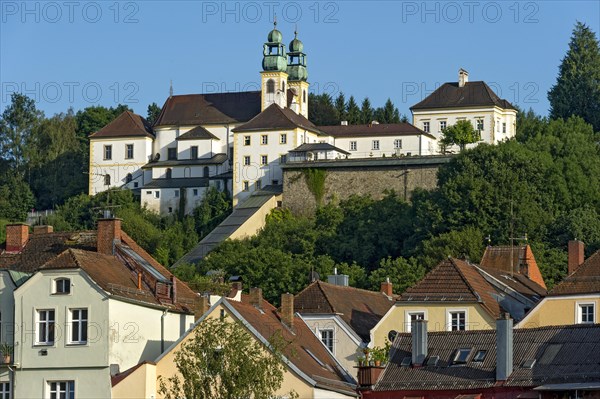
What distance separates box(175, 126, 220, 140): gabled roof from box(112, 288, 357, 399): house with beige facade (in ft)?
260

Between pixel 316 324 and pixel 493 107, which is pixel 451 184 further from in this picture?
pixel 316 324

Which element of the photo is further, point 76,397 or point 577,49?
point 577,49

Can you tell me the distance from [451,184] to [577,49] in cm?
4134

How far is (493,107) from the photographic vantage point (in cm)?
12306

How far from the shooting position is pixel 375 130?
405ft

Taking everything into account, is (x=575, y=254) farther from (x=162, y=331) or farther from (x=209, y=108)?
(x=209, y=108)

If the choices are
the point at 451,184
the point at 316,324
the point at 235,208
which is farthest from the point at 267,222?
the point at 316,324

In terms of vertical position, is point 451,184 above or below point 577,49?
below

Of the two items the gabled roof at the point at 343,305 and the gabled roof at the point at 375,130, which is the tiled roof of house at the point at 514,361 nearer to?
the gabled roof at the point at 343,305

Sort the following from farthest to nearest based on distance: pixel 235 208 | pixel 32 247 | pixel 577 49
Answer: pixel 577 49, pixel 235 208, pixel 32 247

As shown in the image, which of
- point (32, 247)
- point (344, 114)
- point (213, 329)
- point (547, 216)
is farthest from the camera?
point (344, 114)

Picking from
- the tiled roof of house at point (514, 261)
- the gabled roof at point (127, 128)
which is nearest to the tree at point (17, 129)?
the gabled roof at point (127, 128)

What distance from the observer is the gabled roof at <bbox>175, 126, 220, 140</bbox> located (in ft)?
410

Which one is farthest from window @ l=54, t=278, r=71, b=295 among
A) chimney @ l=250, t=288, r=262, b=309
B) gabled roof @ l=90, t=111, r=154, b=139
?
gabled roof @ l=90, t=111, r=154, b=139
